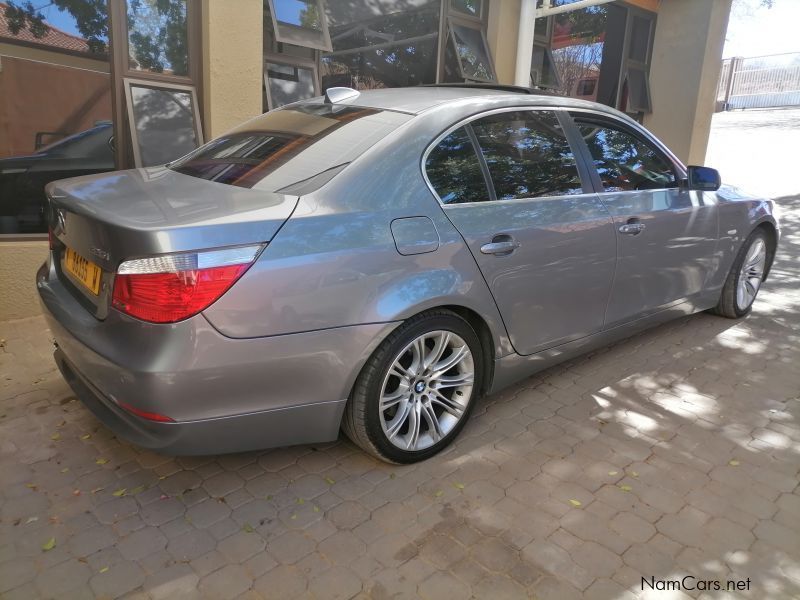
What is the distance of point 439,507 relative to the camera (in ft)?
8.68

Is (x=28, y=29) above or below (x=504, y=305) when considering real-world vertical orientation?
above

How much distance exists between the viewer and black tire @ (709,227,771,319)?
190 inches

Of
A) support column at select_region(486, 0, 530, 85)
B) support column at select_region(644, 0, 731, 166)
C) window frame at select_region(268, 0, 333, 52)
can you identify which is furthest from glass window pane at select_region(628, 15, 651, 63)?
window frame at select_region(268, 0, 333, 52)

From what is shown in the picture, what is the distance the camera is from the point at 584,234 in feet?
11.0

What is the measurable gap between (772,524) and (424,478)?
1.46m

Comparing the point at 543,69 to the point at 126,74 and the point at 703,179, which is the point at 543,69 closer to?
the point at 703,179

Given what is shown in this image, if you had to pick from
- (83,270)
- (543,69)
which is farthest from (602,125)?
(543,69)

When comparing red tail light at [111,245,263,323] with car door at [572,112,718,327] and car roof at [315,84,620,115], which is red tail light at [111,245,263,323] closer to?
car roof at [315,84,620,115]

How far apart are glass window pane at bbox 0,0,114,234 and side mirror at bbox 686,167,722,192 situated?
14.9ft

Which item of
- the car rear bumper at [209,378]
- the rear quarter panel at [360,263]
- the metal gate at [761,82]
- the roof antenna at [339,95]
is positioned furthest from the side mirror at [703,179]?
the metal gate at [761,82]

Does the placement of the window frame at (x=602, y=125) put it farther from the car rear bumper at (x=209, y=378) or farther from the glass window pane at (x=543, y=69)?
the glass window pane at (x=543, y=69)

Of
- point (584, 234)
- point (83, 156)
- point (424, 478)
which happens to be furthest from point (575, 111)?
point (83, 156)

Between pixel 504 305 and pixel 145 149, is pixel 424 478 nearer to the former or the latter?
pixel 504 305

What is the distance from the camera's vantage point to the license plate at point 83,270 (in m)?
2.42
